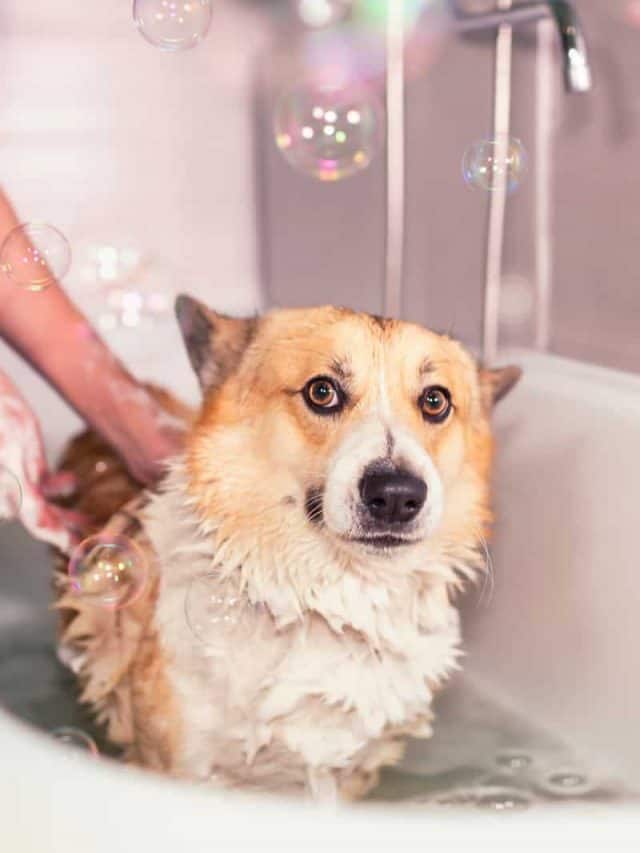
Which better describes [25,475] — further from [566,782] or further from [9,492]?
[566,782]

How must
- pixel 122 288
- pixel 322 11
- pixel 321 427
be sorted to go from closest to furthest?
pixel 321 427, pixel 122 288, pixel 322 11

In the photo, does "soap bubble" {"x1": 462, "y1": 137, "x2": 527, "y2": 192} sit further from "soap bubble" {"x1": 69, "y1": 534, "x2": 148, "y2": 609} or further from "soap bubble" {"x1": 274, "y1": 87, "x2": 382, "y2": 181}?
"soap bubble" {"x1": 69, "y1": 534, "x2": 148, "y2": 609}

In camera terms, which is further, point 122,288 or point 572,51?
point 122,288

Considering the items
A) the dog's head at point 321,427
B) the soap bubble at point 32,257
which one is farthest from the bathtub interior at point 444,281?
the soap bubble at point 32,257

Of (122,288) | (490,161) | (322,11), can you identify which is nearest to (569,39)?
(490,161)

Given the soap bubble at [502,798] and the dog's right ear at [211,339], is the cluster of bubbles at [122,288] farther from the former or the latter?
the soap bubble at [502,798]

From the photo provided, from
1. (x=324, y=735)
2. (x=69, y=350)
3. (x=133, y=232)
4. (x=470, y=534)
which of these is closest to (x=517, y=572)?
(x=470, y=534)

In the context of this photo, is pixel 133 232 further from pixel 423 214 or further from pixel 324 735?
pixel 324 735

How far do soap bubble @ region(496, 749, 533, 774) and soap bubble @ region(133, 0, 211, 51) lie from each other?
3.82 ft

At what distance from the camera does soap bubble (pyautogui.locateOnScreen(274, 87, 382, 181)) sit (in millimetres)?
1662

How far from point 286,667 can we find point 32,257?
646 millimetres

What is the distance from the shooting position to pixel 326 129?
1.66 m

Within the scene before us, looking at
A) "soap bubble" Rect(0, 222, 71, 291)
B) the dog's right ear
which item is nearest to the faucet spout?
the dog's right ear

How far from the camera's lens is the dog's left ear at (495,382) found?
4.73 ft
